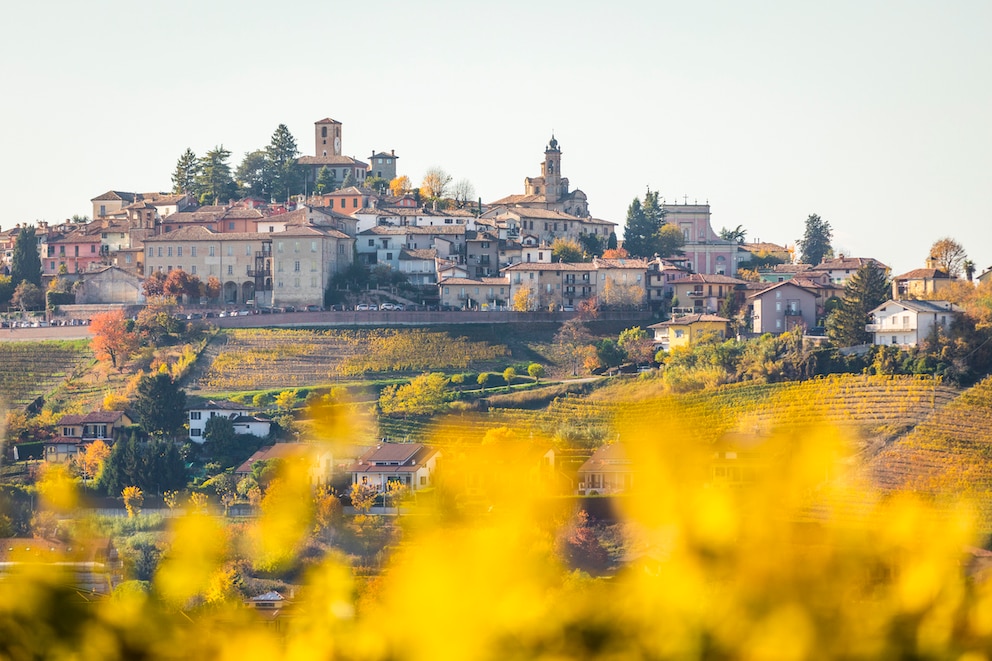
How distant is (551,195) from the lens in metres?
66.7

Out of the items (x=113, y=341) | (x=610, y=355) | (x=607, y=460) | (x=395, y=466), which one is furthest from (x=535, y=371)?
(x=113, y=341)

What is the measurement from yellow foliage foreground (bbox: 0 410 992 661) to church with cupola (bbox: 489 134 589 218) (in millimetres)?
58420

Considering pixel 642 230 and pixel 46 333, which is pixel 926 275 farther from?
pixel 46 333

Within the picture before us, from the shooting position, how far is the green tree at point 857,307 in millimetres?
47125

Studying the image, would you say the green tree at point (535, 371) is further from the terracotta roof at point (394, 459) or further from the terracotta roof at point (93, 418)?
the terracotta roof at point (93, 418)

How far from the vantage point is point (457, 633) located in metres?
5.96

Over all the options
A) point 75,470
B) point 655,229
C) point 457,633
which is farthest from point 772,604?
point 655,229

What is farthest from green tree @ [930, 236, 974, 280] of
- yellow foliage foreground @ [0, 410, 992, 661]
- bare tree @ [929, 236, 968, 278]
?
yellow foliage foreground @ [0, 410, 992, 661]

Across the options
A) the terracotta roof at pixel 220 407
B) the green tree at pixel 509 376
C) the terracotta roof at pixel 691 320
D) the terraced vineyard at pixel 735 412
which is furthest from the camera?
the terracotta roof at pixel 691 320

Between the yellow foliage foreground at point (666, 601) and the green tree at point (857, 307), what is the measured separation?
136ft

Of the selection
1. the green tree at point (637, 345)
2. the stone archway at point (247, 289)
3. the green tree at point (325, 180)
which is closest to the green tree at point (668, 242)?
the green tree at point (637, 345)

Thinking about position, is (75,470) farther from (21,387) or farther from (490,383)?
(490,383)

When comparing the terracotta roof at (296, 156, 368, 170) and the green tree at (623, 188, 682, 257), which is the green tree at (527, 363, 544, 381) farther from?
the terracotta roof at (296, 156, 368, 170)

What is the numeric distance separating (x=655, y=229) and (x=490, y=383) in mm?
16917
